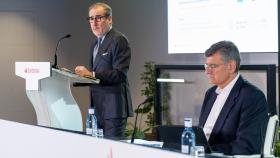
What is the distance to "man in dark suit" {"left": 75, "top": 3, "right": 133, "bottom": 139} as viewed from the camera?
3217mm

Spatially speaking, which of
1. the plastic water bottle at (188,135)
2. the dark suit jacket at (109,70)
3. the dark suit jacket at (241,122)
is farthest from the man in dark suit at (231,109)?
the dark suit jacket at (109,70)

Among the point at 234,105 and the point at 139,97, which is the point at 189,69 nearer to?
the point at 139,97

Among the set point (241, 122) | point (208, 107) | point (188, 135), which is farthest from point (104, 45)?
point (188, 135)

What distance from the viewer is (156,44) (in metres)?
5.45

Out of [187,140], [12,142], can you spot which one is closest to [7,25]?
[12,142]

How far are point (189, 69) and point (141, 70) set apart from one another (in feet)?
3.14

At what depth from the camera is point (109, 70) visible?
125 inches

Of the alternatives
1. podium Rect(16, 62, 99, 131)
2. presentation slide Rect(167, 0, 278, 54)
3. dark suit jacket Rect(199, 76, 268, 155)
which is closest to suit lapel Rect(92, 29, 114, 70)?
podium Rect(16, 62, 99, 131)

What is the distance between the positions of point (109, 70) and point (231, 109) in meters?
1.04

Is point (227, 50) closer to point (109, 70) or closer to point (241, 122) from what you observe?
point (241, 122)

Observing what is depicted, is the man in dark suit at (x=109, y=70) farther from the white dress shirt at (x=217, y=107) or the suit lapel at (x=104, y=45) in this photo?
the white dress shirt at (x=217, y=107)

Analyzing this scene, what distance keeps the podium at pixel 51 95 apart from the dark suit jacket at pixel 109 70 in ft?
0.96

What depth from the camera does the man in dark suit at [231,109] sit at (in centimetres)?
228

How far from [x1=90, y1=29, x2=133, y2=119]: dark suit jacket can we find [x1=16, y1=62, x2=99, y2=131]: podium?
0.29 metres
